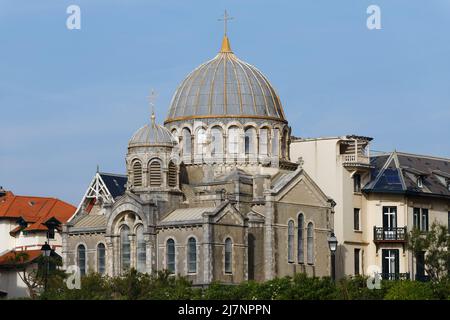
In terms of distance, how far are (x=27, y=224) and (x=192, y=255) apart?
3817cm

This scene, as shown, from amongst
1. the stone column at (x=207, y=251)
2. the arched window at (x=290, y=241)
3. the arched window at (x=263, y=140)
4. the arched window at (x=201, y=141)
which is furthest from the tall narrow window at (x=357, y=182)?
the stone column at (x=207, y=251)

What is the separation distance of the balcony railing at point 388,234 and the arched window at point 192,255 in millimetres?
20440

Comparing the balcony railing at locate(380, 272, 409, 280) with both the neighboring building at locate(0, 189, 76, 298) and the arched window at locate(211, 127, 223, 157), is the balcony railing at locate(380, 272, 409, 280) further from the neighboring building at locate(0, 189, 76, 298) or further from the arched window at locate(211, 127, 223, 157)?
the neighboring building at locate(0, 189, 76, 298)

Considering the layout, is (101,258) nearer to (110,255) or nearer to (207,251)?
(110,255)

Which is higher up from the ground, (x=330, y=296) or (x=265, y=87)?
(x=265, y=87)

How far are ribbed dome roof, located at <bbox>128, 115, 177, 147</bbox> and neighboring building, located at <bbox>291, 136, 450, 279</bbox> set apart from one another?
1643cm

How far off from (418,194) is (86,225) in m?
25.3

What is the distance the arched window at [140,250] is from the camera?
370 ft

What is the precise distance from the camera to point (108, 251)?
115m

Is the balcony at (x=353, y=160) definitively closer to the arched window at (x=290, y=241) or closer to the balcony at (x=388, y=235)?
the balcony at (x=388, y=235)

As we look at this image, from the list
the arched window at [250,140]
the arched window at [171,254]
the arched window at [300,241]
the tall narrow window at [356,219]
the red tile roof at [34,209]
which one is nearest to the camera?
the arched window at [171,254]

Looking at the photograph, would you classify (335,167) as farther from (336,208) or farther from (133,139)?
(133,139)

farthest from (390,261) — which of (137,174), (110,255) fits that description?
(110,255)
